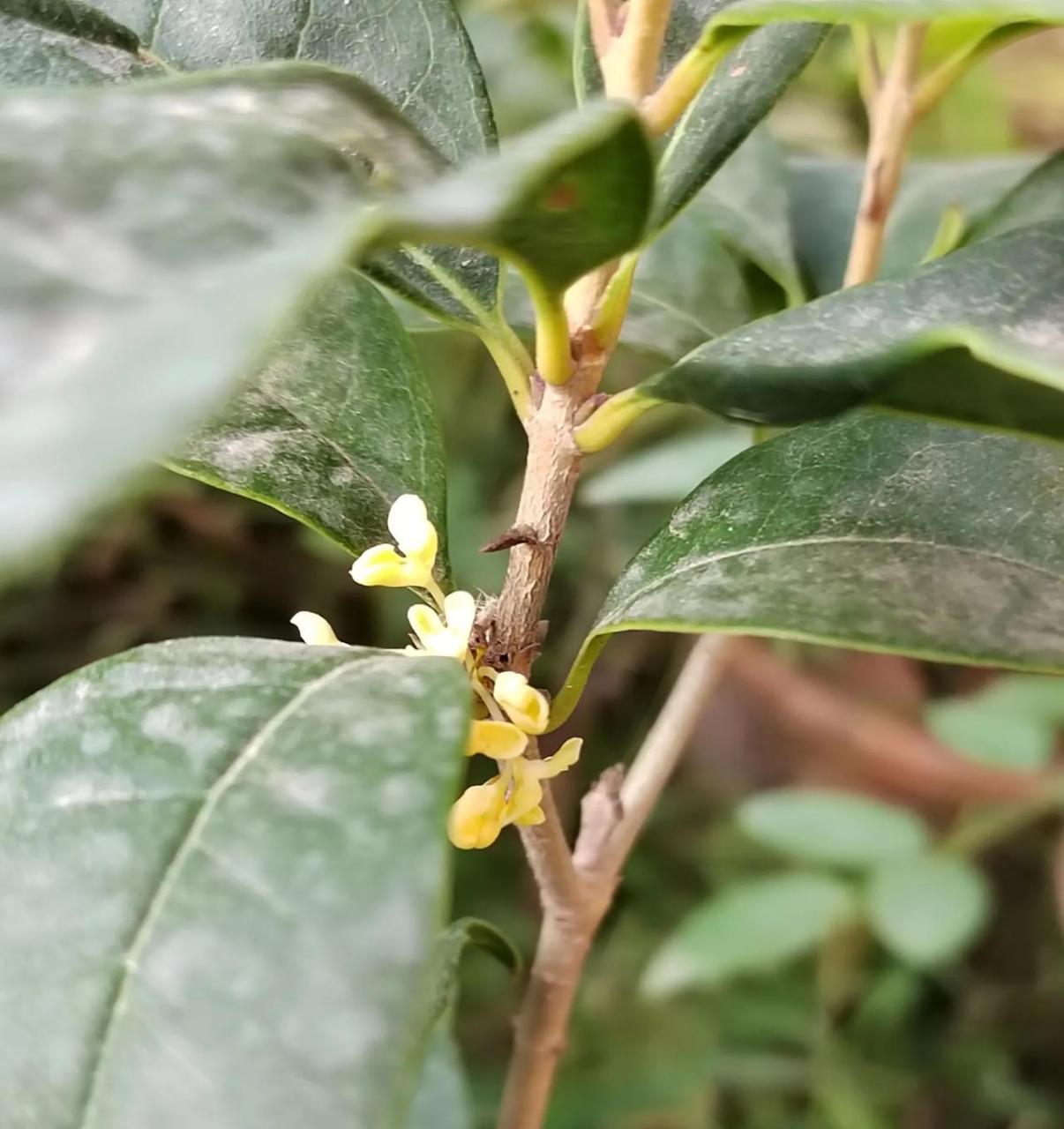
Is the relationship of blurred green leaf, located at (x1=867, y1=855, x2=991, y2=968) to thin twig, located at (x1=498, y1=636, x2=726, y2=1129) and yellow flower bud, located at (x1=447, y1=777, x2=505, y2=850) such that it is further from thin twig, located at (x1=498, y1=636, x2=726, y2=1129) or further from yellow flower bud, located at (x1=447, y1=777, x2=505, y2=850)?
yellow flower bud, located at (x1=447, y1=777, x2=505, y2=850)

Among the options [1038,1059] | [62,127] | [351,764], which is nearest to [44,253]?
[62,127]

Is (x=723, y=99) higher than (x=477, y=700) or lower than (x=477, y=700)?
higher

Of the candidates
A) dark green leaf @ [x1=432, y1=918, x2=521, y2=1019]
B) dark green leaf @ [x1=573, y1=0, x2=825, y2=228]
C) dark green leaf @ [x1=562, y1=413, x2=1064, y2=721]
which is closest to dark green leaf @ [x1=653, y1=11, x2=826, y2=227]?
dark green leaf @ [x1=573, y1=0, x2=825, y2=228]

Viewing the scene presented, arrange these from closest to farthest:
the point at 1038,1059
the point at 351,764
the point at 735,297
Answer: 1. the point at 351,764
2. the point at 735,297
3. the point at 1038,1059

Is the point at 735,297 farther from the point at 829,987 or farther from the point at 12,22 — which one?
the point at 829,987

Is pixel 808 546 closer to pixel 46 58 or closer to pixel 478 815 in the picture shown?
pixel 478 815

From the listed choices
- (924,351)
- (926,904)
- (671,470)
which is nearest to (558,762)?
(924,351)
